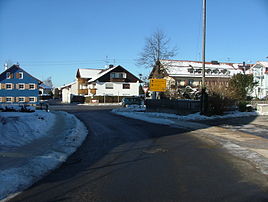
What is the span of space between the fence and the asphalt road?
13118 mm

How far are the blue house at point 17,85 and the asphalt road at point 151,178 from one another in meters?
32.6

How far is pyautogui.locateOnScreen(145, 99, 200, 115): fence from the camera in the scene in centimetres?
2190

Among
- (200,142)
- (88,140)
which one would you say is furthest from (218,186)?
(88,140)

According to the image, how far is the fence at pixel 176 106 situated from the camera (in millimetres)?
21900

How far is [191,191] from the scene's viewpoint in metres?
4.88

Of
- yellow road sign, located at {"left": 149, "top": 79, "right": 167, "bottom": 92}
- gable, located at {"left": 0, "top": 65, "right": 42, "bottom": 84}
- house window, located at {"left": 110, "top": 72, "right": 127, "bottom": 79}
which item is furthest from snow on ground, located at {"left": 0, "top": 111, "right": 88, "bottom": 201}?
house window, located at {"left": 110, "top": 72, "right": 127, "bottom": 79}

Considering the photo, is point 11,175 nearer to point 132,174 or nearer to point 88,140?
point 132,174

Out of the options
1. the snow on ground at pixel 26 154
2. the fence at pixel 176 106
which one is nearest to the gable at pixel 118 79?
the fence at pixel 176 106

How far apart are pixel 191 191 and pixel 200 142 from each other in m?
5.72

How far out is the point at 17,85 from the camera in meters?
39.7

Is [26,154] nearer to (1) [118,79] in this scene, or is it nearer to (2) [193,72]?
(2) [193,72]

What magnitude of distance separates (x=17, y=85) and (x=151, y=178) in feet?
127

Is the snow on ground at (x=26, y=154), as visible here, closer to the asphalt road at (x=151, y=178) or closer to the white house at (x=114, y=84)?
the asphalt road at (x=151, y=178)

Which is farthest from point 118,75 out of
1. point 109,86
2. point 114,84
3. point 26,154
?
point 26,154
